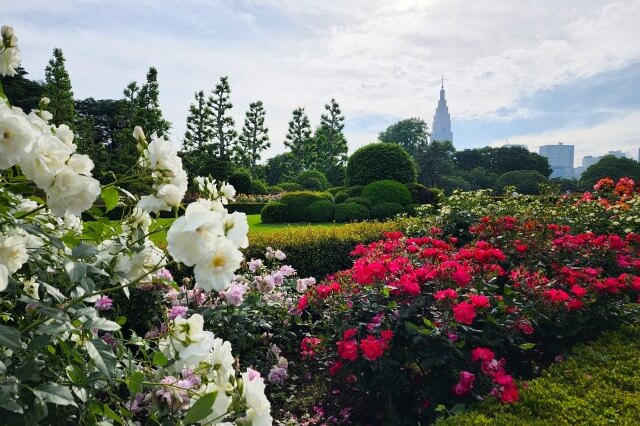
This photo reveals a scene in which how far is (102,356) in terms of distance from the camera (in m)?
1.17

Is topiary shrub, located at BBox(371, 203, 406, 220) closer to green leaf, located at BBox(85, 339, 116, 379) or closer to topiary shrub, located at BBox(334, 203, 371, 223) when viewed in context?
topiary shrub, located at BBox(334, 203, 371, 223)

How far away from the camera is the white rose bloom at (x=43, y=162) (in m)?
1.05

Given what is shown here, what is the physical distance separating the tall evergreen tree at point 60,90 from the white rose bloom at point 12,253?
83.5ft

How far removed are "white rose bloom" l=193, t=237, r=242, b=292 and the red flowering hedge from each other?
1.75m

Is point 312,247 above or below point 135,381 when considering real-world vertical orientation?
below

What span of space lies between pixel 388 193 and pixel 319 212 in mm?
2145

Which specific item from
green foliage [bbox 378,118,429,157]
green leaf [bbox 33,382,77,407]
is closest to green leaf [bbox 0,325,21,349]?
green leaf [bbox 33,382,77,407]

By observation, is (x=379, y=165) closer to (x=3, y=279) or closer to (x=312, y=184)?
(x=312, y=184)

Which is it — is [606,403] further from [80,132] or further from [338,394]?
[80,132]

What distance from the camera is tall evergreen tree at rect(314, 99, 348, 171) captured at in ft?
109

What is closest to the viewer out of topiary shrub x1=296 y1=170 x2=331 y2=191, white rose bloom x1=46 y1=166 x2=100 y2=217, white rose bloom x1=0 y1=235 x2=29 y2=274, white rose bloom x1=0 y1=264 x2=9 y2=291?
white rose bloom x1=0 y1=264 x2=9 y2=291

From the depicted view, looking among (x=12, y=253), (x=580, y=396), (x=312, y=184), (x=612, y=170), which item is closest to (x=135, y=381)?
(x=12, y=253)

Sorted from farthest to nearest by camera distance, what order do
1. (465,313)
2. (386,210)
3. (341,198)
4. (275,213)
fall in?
1. (341,198)
2. (386,210)
3. (275,213)
4. (465,313)

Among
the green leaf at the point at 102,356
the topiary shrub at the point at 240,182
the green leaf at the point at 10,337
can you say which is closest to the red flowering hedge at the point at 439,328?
the green leaf at the point at 102,356
